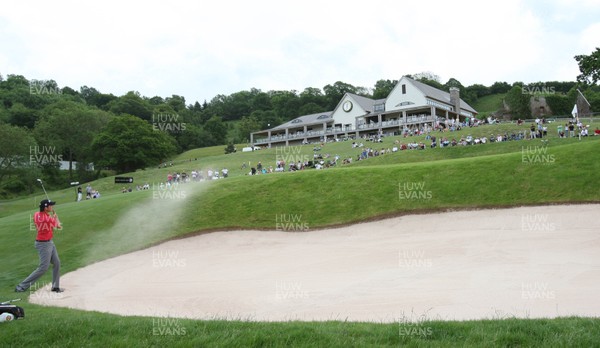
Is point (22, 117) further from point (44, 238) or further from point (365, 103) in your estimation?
point (44, 238)

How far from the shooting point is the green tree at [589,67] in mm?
35250

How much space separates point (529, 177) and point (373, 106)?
91059 mm

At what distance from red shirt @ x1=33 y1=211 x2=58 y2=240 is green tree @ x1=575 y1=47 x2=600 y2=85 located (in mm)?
38270

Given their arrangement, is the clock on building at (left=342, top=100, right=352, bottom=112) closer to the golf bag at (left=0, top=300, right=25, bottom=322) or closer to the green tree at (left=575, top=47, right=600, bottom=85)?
the green tree at (left=575, top=47, right=600, bottom=85)

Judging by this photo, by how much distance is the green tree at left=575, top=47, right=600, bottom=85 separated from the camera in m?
35.2

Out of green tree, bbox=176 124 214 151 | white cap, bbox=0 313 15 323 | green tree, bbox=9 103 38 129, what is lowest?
white cap, bbox=0 313 15 323

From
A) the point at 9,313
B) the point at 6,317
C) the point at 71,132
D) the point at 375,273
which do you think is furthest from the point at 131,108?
the point at 6,317

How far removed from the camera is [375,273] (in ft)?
56.2

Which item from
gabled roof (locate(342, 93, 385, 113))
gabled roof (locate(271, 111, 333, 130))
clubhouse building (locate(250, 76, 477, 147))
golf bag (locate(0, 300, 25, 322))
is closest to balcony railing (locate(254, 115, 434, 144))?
clubhouse building (locate(250, 76, 477, 147))

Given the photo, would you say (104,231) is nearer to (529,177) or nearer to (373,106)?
(529,177)

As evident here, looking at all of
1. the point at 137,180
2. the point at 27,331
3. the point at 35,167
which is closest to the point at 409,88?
the point at 137,180

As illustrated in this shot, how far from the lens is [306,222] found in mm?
26359

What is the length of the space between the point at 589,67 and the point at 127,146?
81.4 m

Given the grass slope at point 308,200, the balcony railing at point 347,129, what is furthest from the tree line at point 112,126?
the balcony railing at point 347,129
